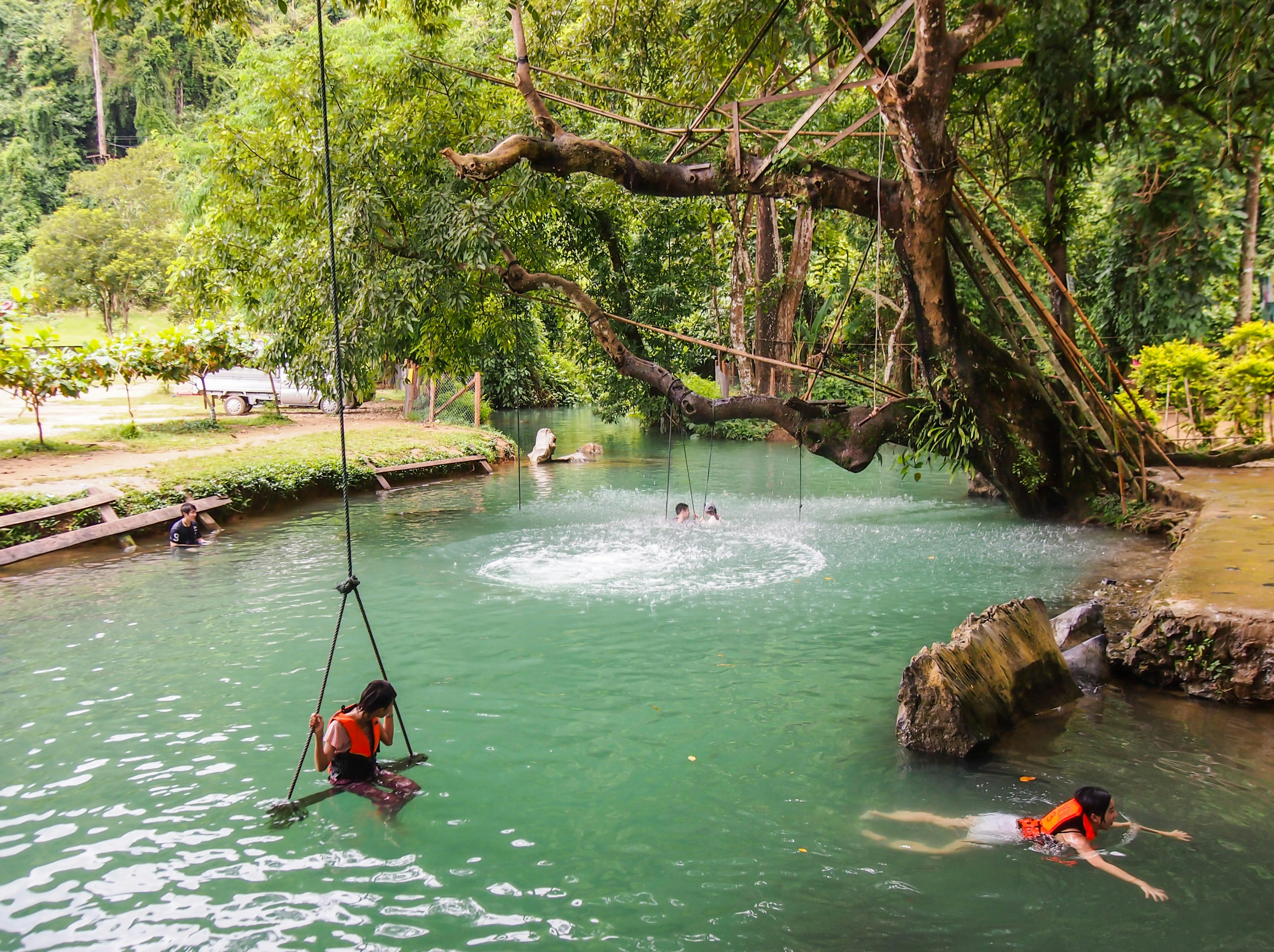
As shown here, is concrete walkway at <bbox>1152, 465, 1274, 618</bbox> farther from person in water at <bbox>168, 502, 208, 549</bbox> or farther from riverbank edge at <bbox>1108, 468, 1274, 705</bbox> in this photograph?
person in water at <bbox>168, 502, 208, 549</bbox>

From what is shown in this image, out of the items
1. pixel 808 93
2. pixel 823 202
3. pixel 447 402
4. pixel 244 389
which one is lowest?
pixel 447 402

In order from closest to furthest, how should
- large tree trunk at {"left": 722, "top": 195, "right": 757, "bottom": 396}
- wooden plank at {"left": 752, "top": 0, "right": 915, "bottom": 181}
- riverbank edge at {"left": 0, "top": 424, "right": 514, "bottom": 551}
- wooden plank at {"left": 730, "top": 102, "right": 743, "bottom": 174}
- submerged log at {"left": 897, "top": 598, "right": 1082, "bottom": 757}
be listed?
submerged log at {"left": 897, "top": 598, "right": 1082, "bottom": 757} < wooden plank at {"left": 752, "top": 0, "right": 915, "bottom": 181} < wooden plank at {"left": 730, "top": 102, "right": 743, "bottom": 174} < riverbank edge at {"left": 0, "top": 424, "right": 514, "bottom": 551} < large tree trunk at {"left": 722, "top": 195, "right": 757, "bottom": 396}

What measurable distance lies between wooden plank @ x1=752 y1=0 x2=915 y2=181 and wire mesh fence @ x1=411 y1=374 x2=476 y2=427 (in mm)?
15050

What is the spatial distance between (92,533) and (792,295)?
17.9 meters

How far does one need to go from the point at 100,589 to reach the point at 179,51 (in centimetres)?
4245

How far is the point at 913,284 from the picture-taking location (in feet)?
34.6

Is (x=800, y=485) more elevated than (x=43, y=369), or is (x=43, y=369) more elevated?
(x=43, y=369)

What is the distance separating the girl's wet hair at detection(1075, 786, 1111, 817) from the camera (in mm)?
4469

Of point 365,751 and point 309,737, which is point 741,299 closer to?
point 365,751

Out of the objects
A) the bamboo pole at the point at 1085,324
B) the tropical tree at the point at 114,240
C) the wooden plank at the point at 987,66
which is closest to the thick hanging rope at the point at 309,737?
the wooden plank at the point at 987,66

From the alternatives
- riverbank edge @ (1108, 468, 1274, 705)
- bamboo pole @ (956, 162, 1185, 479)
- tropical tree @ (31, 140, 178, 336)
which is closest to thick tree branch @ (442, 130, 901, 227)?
bamboo pole @ (956, 162, 1185, 479)

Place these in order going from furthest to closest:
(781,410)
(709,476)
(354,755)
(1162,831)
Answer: (709,476) → (781,410) → (354,755) → (1162,831)

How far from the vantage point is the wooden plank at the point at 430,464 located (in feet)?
58.2

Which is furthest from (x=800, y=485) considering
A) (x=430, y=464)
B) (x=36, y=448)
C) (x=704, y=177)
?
(x=36, y=448)
